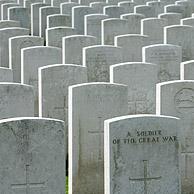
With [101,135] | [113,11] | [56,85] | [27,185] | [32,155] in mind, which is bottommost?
[27,185]

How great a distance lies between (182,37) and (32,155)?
240 inches

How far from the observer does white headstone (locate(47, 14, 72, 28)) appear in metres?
13.9

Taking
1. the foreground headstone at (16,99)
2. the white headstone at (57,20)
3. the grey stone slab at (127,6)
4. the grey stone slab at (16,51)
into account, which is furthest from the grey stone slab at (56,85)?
the grey stone slab at (127,6)

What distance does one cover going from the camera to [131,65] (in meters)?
8.89

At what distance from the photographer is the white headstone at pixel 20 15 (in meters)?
15.1

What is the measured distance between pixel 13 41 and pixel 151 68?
2942 mm

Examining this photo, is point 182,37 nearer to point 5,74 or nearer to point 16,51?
point 16,51

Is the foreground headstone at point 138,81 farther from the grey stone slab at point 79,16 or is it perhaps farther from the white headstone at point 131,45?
the grey stone slab at point 79,16

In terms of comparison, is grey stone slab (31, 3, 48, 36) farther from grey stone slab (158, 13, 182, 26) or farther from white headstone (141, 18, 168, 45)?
white headstone (141, 18, 168, 45)

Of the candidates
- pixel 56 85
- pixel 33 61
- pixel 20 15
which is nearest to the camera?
pixel 56 85

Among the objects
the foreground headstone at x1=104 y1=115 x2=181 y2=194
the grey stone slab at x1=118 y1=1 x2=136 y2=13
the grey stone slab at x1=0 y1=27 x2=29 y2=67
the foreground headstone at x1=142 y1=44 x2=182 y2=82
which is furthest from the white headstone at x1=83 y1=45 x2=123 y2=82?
the grey stone slab at x1=118 y1=1 x2=136 y2=13

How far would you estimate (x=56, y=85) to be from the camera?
8.73m

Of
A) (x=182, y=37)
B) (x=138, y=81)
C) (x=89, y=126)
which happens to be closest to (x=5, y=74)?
(x=138, y=81)

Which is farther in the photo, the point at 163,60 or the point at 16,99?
the point at 163,60
